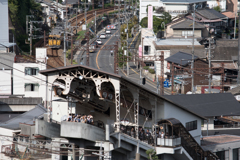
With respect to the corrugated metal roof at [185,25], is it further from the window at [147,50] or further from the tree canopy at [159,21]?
the window at [147,50]

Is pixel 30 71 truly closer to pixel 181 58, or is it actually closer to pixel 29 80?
pixel 29 80

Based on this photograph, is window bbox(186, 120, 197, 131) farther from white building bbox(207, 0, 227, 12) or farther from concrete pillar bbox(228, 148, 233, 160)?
white building bbox(207, 0, 227, 12)

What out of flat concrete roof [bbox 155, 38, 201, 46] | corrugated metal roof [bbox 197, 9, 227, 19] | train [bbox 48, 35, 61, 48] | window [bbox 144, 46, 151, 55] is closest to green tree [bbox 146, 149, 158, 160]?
flat concrete roof [bbox 155, 38, 201, 46]

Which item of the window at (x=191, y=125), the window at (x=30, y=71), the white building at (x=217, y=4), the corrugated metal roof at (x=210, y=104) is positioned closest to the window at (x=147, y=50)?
the window at (x=30, y=71)

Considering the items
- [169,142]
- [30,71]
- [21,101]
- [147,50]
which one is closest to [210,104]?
[169,142]

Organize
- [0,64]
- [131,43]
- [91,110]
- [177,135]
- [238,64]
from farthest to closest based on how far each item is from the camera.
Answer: [131,43] → [238,64] → [0,64] → [91,110] → [177,135]

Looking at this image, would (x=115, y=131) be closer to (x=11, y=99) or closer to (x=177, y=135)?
(x=177, y=135)

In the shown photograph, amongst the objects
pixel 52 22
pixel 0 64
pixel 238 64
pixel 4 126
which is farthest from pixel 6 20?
pixel 4 126
